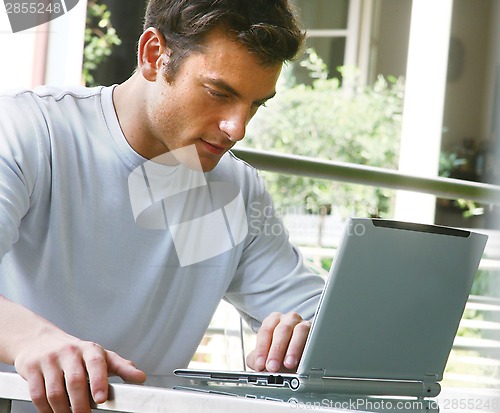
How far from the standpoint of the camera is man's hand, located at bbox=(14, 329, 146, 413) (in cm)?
79

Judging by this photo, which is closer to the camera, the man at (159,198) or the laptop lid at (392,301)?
the laptop lid at (392,301)

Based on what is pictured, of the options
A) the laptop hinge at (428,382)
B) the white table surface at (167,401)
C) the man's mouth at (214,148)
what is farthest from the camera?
the man's mouth at (214,148)

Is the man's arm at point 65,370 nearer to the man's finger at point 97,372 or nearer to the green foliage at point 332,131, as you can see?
the man's finger at point 97,372

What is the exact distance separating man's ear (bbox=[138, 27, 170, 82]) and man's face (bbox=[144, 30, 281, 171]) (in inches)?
0.8

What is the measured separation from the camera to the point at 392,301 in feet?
3.33

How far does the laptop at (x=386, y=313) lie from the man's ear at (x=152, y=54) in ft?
2.00

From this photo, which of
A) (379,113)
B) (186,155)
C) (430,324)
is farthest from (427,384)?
(379,113)

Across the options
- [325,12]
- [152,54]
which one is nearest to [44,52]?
[152,54]

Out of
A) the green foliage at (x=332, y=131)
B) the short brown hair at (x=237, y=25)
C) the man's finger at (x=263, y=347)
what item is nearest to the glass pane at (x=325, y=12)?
the green foliage at (x=332, y=131)

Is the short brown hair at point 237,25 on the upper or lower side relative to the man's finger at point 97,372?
upper

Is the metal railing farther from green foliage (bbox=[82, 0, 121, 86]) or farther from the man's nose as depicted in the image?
green foliage (bbox=[82, 0, 121, 86])

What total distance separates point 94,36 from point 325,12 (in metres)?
1.79

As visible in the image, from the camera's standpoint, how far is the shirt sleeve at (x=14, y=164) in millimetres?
1116

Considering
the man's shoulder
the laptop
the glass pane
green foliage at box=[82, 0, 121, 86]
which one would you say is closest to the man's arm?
the laptop
